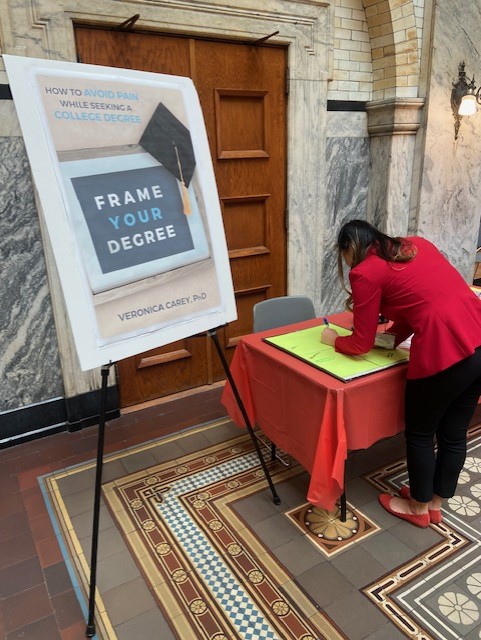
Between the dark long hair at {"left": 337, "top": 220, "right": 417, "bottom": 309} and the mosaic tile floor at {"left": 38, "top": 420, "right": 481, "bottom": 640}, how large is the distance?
1.25 meters

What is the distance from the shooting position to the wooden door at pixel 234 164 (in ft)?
9.99

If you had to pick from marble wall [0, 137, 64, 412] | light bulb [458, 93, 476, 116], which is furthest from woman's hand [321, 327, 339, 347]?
light bulb [458, 93, 476, 116]

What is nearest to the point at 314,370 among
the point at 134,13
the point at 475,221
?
the point at 134,13

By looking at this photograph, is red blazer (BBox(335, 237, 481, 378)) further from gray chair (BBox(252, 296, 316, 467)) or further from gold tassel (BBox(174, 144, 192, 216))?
gray chair (BBox(252, 296, 316, 467))

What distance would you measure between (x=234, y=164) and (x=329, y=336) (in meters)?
1.69

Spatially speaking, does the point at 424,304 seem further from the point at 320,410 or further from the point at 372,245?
the point at 320,410

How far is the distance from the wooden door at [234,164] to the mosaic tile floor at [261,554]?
88 cm

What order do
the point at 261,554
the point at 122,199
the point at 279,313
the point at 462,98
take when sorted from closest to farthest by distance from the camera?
the point at 122,199 → the point at 261,554 → the point at 279,313 → the point at 462,98

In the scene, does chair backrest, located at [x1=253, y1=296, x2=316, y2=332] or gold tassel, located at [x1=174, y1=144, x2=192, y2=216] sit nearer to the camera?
gold tassel, located at [x1=174, y1=144, x2=192, y2=216]

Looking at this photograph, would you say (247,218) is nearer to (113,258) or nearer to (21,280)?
(21,280)

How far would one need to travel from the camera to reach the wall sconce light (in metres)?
3.79

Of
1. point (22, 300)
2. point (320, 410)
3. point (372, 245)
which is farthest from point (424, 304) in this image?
point (22, 300)

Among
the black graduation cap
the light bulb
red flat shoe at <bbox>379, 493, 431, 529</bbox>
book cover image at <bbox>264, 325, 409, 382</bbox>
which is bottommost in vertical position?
red flat shoe at <bbox>379, 493, 431, 529</bbox>

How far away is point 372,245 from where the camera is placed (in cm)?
199
